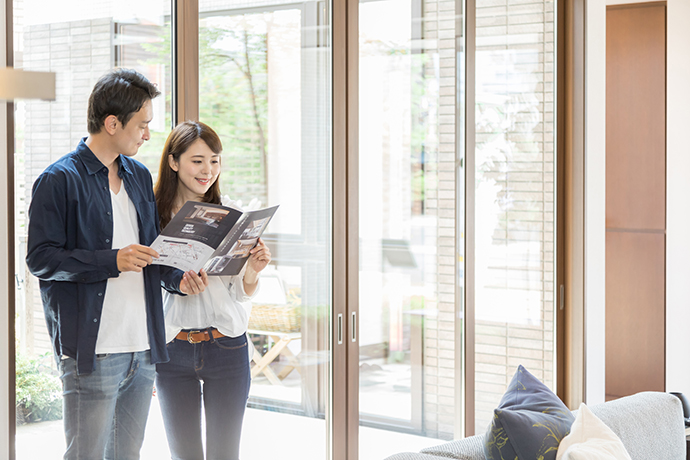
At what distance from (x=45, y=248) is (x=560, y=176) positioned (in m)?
3.07

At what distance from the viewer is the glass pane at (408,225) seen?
2.71m

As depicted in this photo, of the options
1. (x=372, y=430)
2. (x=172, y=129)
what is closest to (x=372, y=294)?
(x=372, y=430)

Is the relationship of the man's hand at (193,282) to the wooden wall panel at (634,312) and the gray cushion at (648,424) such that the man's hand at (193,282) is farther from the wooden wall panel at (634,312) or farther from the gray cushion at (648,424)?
the wooden wall panel at (634,312)

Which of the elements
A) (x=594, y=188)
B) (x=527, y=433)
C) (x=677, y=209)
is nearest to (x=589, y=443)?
(x=527, y=433)

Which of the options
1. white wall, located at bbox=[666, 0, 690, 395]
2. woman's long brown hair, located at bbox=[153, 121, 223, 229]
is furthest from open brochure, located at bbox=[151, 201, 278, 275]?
white wall, located at bbox=[666, 0, 690, 395]

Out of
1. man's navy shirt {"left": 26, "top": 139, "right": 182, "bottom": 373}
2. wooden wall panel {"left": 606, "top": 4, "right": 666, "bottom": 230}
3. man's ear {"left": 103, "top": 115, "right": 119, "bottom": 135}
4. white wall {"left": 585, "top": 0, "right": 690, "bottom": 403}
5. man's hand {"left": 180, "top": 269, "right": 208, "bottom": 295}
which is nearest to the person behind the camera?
man's navy shirt {"left": 26, "top": 139, "right": 182, "bottom": 373}

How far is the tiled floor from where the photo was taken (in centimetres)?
161

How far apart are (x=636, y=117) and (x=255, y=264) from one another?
11.7 ft

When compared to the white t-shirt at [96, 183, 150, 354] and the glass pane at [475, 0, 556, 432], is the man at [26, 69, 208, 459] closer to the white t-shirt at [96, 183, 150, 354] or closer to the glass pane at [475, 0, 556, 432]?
the white t-shirt at [96, 183, 150, 354]

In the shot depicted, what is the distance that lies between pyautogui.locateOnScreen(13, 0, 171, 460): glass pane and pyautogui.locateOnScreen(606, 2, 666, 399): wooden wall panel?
12.2 feet

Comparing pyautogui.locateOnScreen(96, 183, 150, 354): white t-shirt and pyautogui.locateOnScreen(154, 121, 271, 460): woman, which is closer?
pyautogui.locateOnScreen(96, 183, 150, 354): white t-shirt

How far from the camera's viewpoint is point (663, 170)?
439cm

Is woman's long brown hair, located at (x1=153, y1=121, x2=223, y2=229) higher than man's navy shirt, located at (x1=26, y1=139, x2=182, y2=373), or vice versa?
woman's long brown hair, located at (x1=153, y1=121, x2=223, y2=229)

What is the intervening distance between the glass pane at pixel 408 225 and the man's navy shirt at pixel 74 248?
129 cm
